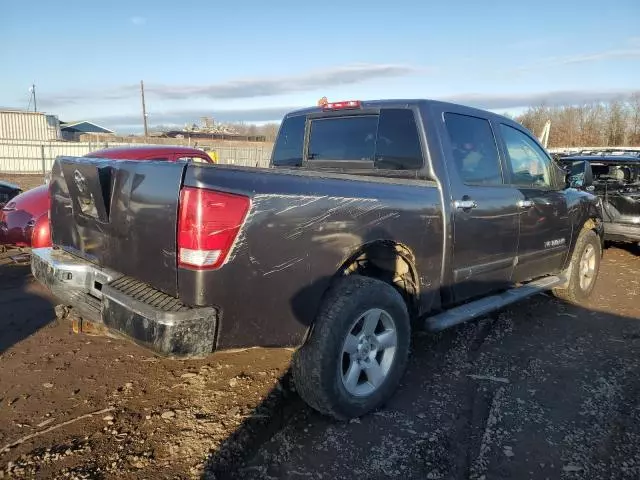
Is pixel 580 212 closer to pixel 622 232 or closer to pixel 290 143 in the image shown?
pixel 290 143

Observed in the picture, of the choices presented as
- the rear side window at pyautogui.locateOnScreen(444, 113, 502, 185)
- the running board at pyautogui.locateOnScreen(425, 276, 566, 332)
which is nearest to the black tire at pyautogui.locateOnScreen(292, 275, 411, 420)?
the running board at pyautogui.locateOnScreen(425, 276, 566, 332)

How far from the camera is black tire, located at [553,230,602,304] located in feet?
18.2

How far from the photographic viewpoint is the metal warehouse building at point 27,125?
41344 mm

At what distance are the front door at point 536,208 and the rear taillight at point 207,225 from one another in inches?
113

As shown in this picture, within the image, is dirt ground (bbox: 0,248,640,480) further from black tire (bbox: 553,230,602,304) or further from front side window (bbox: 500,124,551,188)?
front side window (bbox: 500,124,551,188)

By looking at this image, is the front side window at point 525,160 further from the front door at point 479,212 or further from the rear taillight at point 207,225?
the rear taillight at point 207,225

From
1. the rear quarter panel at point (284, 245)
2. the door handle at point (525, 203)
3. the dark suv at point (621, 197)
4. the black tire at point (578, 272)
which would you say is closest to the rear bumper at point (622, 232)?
the dark suv at point (621, 197)

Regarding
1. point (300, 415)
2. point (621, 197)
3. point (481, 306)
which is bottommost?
point (300, 415)

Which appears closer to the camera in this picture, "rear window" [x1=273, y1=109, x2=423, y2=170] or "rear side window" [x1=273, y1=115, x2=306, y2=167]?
"rear window" [x1=273, y1=109, x2=423, y2=170]

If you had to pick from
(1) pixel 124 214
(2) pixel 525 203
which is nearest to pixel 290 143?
(2) pixel 525 203

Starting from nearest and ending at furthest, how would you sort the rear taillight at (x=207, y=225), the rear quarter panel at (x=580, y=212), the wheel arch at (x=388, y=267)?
the rear taillight at (x=207, y=225), the wheel arch at (x=388, y=267), the rear quarter panel at (x=580, y=212)

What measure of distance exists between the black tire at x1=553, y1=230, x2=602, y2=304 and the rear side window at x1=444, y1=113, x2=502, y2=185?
77.4 inches

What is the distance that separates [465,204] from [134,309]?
2406 millimetres

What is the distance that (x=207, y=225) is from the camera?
238 centimetres
